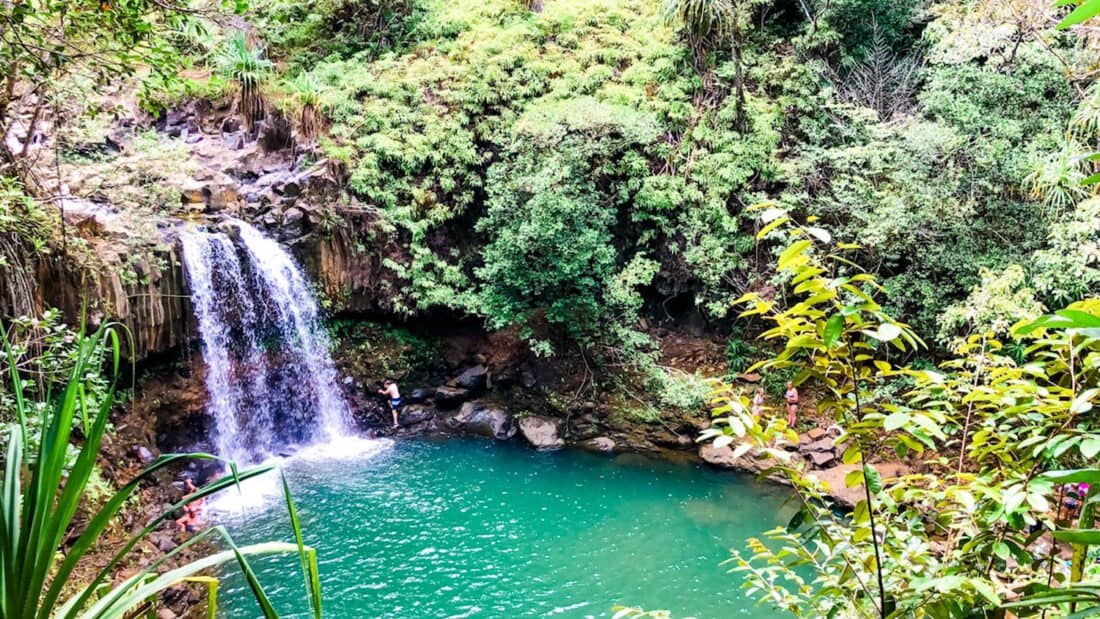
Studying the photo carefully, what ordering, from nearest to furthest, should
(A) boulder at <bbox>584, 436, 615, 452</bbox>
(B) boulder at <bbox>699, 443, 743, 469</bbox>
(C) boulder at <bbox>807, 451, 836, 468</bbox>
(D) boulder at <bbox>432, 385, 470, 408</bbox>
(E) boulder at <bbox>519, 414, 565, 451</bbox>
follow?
1. (C) boulder at <bbox>807, 451, 836, 468</bbox>
2. (B) boulder at <bbox>699, 443, 743, 469</bbox>
3. (A) boulder at <bbox>584, 436, 615, 452</bbox>
4. (E) boulder at <bbox>519, 414, 565, 451</bbox>
5. (D) boulder at <bbox>432, 385, 470, 408</bbox>

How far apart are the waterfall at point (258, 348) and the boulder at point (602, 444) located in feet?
13.5

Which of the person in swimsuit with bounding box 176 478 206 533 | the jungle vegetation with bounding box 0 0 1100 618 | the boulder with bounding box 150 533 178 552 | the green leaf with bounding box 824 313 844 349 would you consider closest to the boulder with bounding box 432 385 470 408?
the jungle vegetation with bounding box 0 0 1100 618

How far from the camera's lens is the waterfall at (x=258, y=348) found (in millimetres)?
8820

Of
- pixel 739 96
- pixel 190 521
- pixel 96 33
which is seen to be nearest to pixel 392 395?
pixel 190 521

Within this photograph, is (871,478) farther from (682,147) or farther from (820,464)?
(682,147)

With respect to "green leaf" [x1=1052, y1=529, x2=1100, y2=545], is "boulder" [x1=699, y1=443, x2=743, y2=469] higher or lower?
lower

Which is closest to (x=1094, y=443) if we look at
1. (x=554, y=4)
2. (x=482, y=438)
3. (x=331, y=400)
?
(x=482, y=438)

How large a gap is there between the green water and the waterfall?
3.29 ft

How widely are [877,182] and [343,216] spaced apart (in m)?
8.33

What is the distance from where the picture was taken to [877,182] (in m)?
9.40

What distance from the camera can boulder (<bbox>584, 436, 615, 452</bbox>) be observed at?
9938 mm

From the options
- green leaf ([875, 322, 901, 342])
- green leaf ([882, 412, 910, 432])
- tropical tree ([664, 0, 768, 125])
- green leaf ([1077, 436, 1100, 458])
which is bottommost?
green leaf ([1077, 436, 1100, 458])

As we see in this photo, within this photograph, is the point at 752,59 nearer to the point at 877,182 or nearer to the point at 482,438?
the point at 877,182

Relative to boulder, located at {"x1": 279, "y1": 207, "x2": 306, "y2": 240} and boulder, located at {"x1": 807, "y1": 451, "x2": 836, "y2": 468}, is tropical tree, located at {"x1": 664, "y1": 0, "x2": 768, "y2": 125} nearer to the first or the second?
boulder, located at {"x1": 807, "y1": 451, "x2": 836, "y2": 468}
